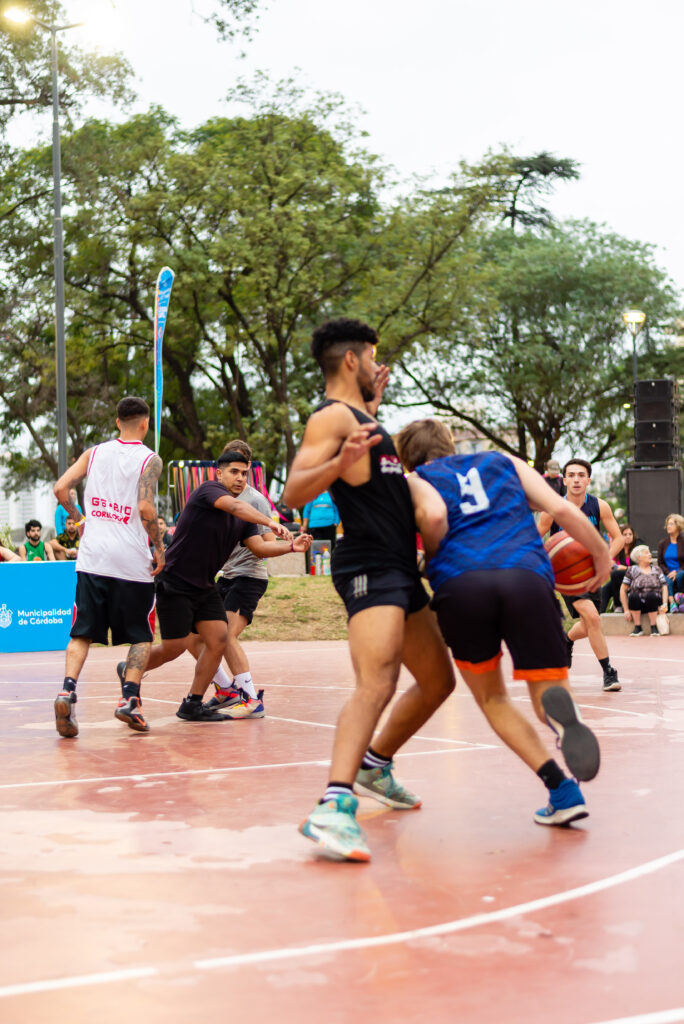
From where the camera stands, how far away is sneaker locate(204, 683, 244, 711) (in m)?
9.52

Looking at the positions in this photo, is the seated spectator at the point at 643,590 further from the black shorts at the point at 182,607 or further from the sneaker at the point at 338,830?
the sneaker at the point at 338,830

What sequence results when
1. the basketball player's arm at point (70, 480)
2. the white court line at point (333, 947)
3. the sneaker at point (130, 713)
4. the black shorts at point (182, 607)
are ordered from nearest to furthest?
the white court line at point (333, 947)
the sneaker at point (130, 713)
the basketball player's arm at point (70, 480)
the black shorts at point (182, 607)

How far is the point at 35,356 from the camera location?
115 feet

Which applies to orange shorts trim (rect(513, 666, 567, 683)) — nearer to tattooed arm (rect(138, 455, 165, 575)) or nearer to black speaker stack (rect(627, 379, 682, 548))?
tattooed arm (rect(138, 455, 165, 575))

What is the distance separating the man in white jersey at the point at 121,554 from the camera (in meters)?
8.43

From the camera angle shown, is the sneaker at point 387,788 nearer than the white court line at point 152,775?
Yes

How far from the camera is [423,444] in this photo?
575 cm

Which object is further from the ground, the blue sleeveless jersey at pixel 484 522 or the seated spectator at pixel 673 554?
the blue sleeveless jersey at pixel 484 522

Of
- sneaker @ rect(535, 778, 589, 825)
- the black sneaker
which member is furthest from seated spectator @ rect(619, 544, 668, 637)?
sneaker @ rect(535, 778, 589, 825)

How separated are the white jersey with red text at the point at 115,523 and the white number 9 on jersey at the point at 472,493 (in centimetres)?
366

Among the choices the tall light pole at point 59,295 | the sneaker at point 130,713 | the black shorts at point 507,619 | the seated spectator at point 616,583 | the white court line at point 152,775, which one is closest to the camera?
the black shorts at point 507,619

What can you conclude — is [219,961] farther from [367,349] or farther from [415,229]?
[415,229]

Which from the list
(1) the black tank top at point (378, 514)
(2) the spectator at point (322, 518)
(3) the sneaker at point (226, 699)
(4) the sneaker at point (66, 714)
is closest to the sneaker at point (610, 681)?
(3) the sneaker at point (226, 699)

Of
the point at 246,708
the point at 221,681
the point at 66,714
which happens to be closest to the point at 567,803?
the point at 66,714
